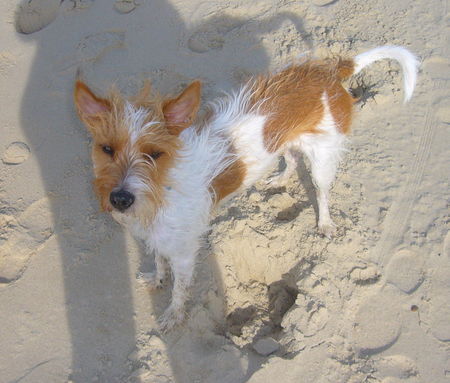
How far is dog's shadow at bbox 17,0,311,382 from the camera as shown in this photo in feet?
12.2

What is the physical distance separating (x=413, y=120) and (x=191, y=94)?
136 inches

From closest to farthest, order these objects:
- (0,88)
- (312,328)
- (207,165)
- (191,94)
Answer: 1. (191,94)
2. (207,165)
3. (312,328)
4. (0,88)

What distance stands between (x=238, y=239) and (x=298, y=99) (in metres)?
1.52

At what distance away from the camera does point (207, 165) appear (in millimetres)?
3430

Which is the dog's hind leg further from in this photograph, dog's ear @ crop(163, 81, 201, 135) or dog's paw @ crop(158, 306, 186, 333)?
dog's paw @ crop(158, 306, 186, 333)

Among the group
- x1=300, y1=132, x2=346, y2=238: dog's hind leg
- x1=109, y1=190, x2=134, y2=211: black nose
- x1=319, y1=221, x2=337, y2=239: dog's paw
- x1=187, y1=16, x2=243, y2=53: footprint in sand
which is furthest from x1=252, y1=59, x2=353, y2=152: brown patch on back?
x1=187, y1=16, x2=243, y2=53: footprint in sand

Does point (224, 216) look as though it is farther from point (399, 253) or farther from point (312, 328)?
point (399, 253)

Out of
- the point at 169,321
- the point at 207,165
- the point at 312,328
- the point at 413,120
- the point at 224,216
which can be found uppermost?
the point at 413,120

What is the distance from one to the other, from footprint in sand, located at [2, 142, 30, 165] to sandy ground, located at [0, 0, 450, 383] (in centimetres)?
2

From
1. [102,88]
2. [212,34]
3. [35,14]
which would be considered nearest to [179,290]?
[102,88]

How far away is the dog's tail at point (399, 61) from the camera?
3711mm

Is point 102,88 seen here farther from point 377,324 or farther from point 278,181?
point 377,324

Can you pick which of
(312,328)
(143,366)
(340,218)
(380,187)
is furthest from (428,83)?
(143,366)

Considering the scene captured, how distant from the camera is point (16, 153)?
484 cm
